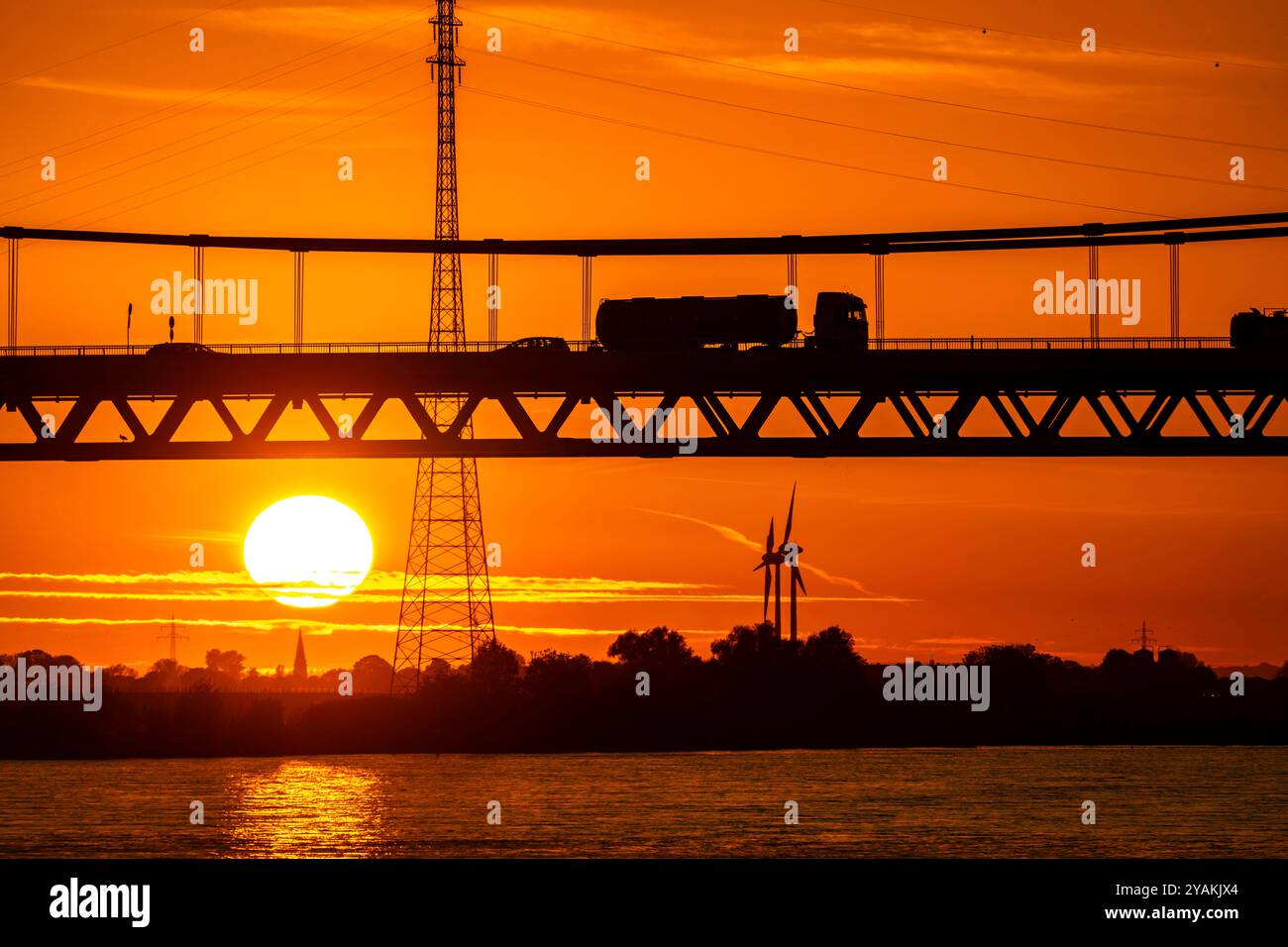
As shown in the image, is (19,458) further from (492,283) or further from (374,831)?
(374,831)

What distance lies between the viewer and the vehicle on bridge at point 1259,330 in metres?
64.8

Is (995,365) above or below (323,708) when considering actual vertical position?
above

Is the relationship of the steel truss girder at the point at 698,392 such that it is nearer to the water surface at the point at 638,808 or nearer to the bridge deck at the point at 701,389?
the bridge deck at the point at 701,389

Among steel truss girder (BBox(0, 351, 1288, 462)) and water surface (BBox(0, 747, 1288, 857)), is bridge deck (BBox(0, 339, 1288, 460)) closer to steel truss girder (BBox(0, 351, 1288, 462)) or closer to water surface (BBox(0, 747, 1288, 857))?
steel truss girder (BBox(0, 351, 1288, 462))

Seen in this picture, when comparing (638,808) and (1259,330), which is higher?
(1259,330)

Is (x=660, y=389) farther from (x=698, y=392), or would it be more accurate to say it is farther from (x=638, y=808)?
(x=638, y=808)

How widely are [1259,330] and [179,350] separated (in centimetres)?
3512

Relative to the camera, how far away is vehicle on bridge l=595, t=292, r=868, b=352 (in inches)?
2618

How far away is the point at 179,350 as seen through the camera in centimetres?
5988

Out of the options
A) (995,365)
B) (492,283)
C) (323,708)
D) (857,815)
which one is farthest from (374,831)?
(323,708)

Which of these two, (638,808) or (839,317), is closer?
(839,317)

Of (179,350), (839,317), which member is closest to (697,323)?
(839,317)
